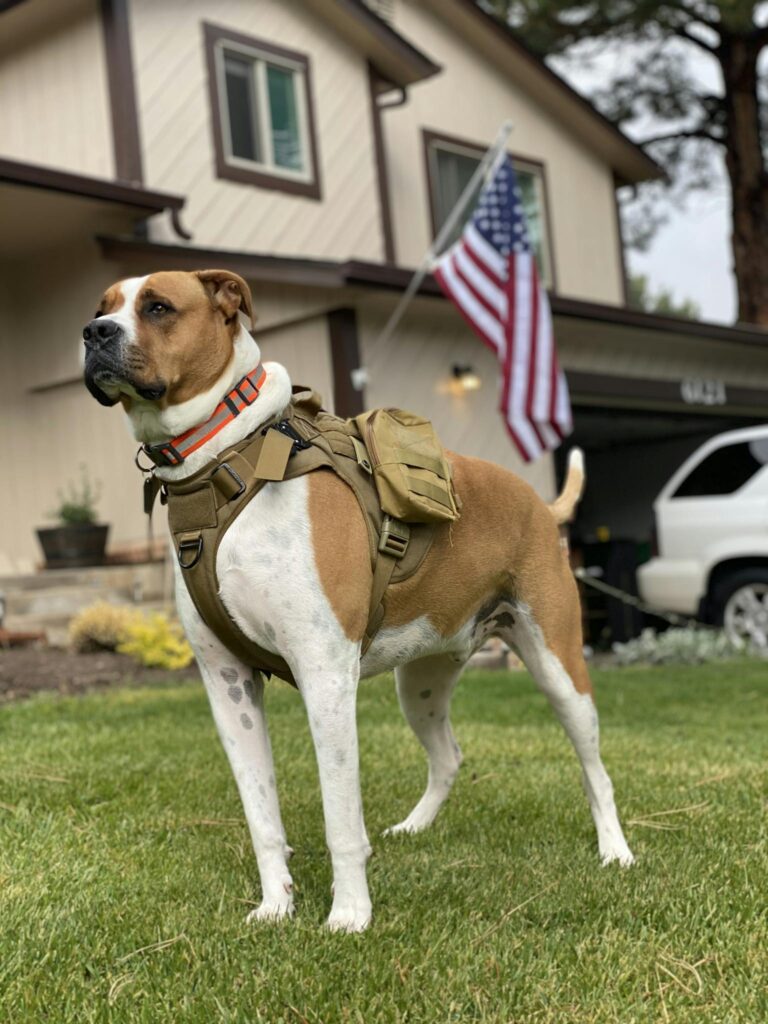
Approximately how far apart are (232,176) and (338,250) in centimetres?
151

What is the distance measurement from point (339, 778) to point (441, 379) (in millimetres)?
9047

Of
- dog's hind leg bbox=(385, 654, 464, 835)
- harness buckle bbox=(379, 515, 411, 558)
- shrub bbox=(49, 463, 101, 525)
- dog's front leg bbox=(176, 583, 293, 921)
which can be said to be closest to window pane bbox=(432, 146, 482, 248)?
shrub bbox=(49, 463, 101, 525)

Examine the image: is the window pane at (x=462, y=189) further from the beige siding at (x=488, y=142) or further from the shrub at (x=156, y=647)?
the shrub at (x=156, y=647)

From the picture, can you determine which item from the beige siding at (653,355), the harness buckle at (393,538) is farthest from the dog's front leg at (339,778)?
the beige siding at (653,355)

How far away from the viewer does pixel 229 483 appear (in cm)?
289

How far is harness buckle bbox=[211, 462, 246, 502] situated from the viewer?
289 cm

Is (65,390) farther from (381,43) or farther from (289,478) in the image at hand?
(289,478)

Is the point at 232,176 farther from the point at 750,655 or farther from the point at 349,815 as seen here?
the point at 349,815

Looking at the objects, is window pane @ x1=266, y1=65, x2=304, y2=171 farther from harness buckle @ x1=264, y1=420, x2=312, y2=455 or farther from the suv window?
harness buckle @ x1=264, y1=420, x2=312, y2=455

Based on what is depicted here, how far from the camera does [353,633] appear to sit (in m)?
2.91

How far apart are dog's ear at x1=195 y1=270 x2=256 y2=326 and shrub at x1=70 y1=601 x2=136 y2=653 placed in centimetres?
601

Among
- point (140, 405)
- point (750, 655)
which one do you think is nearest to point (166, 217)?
point (750, 655)

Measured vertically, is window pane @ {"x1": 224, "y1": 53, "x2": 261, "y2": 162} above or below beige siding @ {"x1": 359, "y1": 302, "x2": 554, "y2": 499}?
above

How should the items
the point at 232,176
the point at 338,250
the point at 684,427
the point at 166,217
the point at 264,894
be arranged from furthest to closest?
the point at 684,427, the point at 338,250, the point at 232,176, the point at 166,217, the point at 264,894
